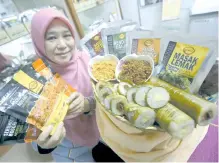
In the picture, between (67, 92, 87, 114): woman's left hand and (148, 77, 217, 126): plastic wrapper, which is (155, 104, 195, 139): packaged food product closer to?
(148, 77, 217, 126): plastic wrapper

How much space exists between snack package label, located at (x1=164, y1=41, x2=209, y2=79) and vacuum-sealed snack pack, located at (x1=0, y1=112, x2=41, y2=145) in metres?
0.43

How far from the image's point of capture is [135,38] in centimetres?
50

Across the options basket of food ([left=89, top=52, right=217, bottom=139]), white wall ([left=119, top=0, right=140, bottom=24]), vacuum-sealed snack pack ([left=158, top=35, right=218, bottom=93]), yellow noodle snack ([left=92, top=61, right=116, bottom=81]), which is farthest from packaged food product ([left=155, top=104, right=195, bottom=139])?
white wall ([left=119, top=0, right=140, bottom=24])

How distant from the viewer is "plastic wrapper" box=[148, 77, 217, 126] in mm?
313

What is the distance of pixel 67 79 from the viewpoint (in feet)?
2.28

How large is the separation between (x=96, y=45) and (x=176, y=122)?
40cm

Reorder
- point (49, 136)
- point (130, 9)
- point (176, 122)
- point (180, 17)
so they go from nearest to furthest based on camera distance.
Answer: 1. point (176, 122)
2. point (49, 136)
3. point (180, 17)
4. point (130, 9)

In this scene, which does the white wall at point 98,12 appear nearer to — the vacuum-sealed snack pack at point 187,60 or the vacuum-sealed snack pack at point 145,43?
the vacuum-sealed snack pack at point 145,43

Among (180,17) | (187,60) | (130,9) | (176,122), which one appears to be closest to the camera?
(176,122)

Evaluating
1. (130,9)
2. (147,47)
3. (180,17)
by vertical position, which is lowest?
(180,17)

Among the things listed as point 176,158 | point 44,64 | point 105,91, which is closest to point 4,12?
point 44,64

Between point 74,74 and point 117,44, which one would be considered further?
point 74,74

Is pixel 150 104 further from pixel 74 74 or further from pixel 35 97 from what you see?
pixel 74 74

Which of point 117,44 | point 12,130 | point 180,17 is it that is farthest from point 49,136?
point 180,17
